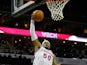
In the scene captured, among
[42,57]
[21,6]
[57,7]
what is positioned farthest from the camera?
[57,7]

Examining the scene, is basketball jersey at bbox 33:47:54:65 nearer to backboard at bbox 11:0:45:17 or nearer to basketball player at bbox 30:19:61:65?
basketball player at bbox 30:19:61:65

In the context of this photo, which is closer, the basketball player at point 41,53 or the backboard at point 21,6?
the basketball player at point 41,53

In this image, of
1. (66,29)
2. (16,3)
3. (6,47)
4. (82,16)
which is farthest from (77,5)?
(16,3)

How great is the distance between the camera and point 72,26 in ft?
51.1

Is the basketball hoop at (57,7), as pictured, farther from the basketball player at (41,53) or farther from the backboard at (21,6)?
the basketball player at (41,53)

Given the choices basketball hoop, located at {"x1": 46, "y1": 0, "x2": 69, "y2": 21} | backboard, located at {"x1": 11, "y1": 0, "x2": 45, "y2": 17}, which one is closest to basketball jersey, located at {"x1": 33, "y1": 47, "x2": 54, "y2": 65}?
backboard, located at {"x1": 11, "y1": 0, "x2": 45, "y2": 17}

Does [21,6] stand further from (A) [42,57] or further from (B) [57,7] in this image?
(A) [42,57]

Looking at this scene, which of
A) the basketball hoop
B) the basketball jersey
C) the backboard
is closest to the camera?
the basketball jersey

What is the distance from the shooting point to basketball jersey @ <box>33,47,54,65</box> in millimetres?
4156

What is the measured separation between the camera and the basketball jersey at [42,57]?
4156mm

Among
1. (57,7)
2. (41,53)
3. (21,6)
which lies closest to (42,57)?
(41,53)

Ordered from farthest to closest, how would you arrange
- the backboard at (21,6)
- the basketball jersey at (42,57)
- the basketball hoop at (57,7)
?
the basketball hoop at (57,7), the backboard at (21,6), the basketball jersey at (42,57)

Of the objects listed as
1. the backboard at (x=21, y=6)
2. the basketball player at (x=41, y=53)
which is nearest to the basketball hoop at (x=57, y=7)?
the backboard at (x=21, y=6)

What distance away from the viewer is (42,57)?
165 inches
